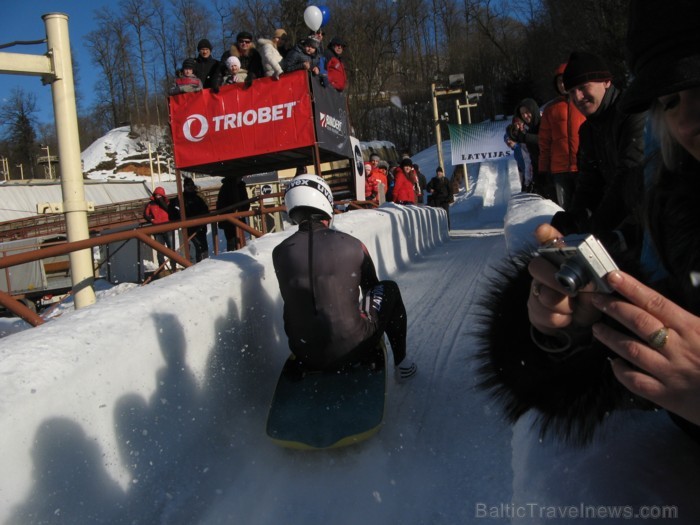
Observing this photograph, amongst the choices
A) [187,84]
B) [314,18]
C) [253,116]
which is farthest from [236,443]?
[314,18]

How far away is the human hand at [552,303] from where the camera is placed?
2.97ft

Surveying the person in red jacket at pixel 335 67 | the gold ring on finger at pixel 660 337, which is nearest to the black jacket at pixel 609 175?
the gold ring on finger at pixel 660 337

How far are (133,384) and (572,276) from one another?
2.03m

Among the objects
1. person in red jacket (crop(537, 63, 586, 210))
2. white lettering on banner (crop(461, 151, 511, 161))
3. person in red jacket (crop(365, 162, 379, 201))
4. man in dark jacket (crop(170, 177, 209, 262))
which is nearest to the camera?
person in red jacket (crop(537, 63, 586, 210))

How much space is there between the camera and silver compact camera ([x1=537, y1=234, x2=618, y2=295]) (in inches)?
31.1

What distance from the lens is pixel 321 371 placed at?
118 inches

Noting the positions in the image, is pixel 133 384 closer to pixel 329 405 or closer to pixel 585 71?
pixel 329 405

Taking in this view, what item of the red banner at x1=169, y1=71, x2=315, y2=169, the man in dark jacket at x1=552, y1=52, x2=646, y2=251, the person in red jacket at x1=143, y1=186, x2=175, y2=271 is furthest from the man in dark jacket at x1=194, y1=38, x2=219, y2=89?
the man in dark jacket at x1=552, y1=52, x2=646, y2=251

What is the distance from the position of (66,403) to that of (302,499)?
1081 millimetres

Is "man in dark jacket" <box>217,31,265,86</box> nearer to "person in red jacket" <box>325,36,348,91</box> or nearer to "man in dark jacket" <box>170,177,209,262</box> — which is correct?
"person in red jacket" <box>325,36,348,91</box>

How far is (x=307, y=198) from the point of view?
3.15 metres

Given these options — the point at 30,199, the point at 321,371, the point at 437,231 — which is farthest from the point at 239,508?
the point at 30,199

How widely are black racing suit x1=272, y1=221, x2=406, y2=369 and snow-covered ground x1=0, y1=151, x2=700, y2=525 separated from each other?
42 cm

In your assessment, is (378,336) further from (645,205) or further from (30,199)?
(30,199)
